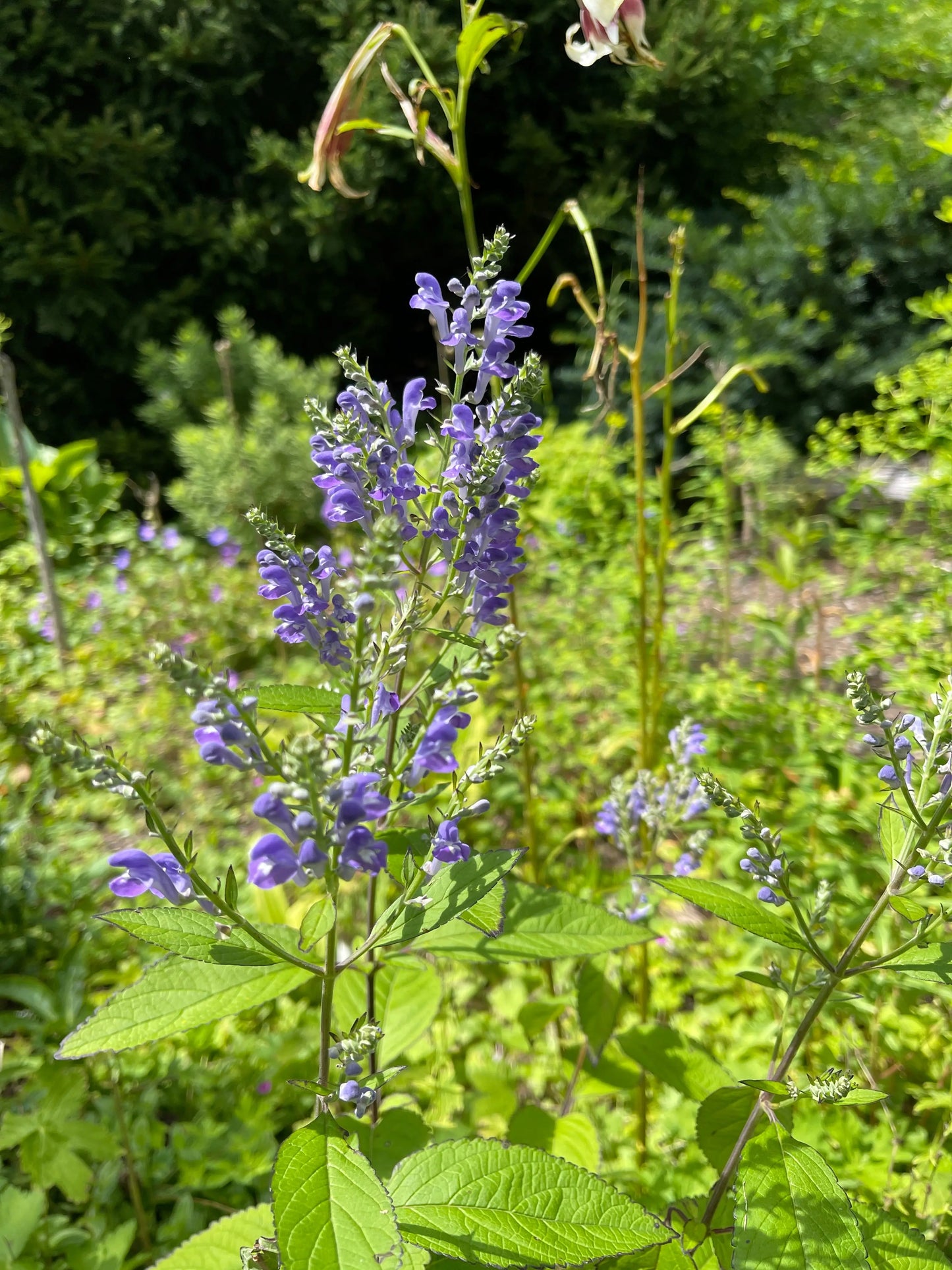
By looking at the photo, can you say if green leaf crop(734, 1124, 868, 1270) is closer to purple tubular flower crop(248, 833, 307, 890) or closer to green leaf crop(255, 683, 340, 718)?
purple tubular flower crop(248, 833, 307, 890)

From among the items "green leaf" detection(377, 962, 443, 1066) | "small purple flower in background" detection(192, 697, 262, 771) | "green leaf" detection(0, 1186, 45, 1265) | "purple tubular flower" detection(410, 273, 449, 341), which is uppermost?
"purple tubular flower" detection(410, 273, 449, 341)

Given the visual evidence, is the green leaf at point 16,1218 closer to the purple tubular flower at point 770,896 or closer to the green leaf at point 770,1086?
the green leaf at point 770,1086

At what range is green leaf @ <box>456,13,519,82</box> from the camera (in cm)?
110

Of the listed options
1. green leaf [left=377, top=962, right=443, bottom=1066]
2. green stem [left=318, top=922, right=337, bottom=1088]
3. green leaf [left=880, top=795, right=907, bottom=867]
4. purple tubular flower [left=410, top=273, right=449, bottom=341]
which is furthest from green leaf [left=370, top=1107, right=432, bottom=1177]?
purple tubular flower [left=410, top=273, right=449, bottom=341]

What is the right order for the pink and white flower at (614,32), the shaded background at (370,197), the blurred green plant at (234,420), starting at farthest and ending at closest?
the shaded background at (370,197) → the blurred green plant at (234,420) → the pink and white flower at (614,32)

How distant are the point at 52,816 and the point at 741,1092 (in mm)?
3098

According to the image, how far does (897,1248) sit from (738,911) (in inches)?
18.9

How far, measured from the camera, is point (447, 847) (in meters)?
0.81

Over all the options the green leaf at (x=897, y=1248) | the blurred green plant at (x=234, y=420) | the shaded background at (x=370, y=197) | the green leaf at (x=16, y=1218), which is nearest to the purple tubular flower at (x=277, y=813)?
the green leaf at (x=897, y=1248)

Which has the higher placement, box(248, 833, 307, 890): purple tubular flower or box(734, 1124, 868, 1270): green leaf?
box(248, 833, 307, 890): purple tubular flower

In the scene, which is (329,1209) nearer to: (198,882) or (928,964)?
(198,882)

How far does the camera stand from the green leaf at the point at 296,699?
836 mm

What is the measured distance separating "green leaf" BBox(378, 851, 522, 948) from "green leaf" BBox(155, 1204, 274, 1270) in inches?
22.7

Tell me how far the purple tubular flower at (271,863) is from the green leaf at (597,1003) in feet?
3.00
